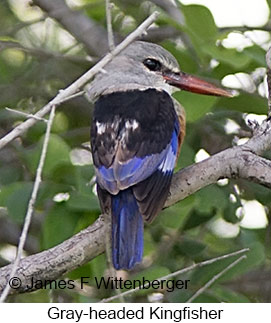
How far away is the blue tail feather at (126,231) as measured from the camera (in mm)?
3254

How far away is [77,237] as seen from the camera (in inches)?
126

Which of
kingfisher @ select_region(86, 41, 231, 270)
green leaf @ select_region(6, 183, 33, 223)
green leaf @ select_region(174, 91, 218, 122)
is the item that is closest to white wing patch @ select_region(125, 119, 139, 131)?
kingfisher @ select_region(86, 41, 231, 270)

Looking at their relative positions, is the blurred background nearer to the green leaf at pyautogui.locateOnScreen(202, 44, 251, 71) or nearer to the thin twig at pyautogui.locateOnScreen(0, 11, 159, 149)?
the green leaf at pyautogui.locateOnScreen(202, 44, 251, 71)

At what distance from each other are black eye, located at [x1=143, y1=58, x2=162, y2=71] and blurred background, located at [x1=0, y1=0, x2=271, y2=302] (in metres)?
0.15

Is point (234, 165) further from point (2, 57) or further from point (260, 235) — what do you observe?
point (2, 57)

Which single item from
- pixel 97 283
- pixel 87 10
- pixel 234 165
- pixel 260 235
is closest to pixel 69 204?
pixel 97 283

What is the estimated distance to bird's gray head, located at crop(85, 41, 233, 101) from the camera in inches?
150

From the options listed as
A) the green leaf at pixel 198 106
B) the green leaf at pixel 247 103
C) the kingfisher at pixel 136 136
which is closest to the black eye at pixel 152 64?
the kingfisher at pixel 136 136

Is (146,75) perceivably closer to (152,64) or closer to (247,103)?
(152,64)

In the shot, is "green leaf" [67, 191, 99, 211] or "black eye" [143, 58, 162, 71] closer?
"green leaf" [67, 191, 99, 211]

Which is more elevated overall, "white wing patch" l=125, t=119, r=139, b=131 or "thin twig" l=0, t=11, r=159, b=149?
"white wing patch" l=125, t=119, r=139, b=131

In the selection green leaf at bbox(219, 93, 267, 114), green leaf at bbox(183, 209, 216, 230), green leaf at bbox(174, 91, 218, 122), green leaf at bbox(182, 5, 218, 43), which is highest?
green leaf at bbox(182, 5, 218, 43)

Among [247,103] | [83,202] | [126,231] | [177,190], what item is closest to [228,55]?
[247,103]

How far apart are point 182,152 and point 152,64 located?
1.15 ft
